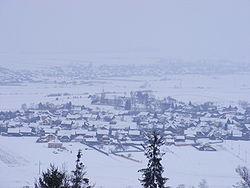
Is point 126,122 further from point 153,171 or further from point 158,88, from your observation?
point 153,171

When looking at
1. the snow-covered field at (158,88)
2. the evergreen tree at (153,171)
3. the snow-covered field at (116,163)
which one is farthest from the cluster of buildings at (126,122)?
the evergreen tree at (153,171)

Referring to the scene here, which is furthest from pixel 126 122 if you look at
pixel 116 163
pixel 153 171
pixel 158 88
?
pixel 153 171

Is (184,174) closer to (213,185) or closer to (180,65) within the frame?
→ (213,185)

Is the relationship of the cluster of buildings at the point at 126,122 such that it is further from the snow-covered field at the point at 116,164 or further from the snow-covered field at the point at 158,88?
the snow-covered field at the point at 158,88

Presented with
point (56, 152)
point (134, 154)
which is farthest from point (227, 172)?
point (56, 152)

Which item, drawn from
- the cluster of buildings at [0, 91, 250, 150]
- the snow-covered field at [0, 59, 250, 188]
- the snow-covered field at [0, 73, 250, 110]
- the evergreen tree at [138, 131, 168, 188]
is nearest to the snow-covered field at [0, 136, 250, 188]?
the snow-covered field at [0, 59, 250, 188]

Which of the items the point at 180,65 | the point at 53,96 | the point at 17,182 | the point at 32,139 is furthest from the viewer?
the point at 180,65

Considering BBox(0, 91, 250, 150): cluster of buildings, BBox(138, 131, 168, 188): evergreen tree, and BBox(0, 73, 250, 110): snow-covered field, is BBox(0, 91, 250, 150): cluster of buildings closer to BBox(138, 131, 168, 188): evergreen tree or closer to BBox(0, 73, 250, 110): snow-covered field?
BBox(0, 73, 250, 110): snow-covered field
